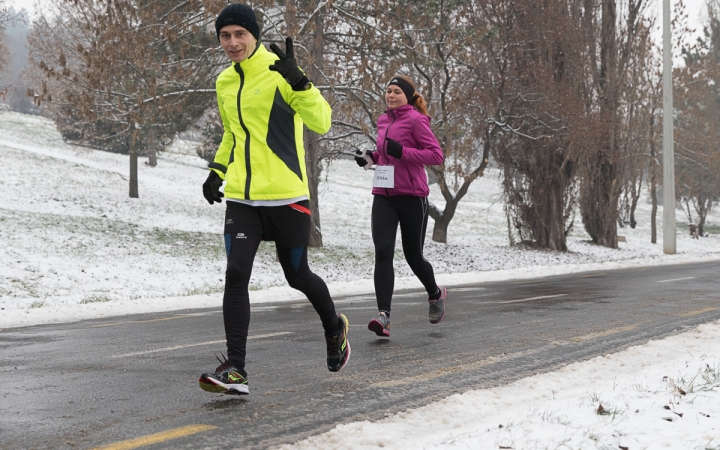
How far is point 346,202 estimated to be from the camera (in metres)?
44.1

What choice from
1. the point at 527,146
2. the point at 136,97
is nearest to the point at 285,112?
the point at 136,97

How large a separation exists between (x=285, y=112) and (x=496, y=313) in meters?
4.58

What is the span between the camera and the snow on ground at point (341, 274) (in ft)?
11.6

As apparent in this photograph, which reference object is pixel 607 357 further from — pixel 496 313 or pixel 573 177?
pixel 573 177

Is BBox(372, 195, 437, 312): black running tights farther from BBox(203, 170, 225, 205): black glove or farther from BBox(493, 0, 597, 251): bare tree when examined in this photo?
BBox(493, 0, 597, 251): bare tree

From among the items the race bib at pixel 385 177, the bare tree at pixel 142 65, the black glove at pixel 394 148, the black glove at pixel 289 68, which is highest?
the bare tree at pixel 142 65

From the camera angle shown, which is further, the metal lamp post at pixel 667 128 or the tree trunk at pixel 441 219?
the tree trunk at pixel 441 219

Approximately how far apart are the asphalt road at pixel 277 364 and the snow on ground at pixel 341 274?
11.3 inches

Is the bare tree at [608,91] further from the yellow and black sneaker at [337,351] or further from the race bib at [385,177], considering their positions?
the yellow and black sneaker at [337,351]

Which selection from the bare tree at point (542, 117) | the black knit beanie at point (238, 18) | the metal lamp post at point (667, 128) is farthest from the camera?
the metal lamp post at point (667, 128)

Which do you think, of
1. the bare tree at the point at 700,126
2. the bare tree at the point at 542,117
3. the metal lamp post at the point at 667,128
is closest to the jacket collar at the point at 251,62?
the bare tree at the point at 542,117

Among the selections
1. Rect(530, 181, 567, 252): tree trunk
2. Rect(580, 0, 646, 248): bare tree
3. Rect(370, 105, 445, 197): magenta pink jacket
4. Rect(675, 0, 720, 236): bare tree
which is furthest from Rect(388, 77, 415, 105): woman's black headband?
Rect(675, 0, 720, 236): bare tree

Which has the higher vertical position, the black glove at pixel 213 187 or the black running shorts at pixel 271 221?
the black glove at pixel 213 187

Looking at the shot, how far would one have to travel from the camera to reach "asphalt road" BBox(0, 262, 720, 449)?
3582 millimetres
